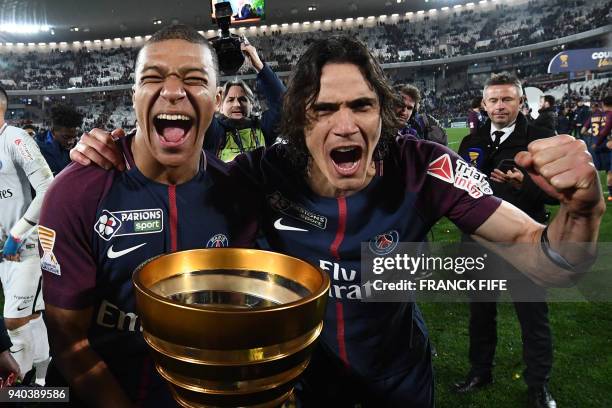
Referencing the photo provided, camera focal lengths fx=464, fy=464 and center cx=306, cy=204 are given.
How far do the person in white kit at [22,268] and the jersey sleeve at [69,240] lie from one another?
2.09m

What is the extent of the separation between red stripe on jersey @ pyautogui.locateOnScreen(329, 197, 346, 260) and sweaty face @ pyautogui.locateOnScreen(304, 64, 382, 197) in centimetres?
7

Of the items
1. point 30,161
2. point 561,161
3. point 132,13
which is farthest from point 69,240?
point 132,13

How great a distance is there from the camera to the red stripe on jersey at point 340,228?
5.76 feet

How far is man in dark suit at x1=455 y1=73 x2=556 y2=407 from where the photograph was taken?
321 cm

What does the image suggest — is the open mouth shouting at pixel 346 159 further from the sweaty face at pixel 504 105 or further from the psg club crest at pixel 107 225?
the sweaty face at pixel 504 105

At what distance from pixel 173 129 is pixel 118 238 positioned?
0.40 meters

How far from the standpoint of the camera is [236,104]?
4.68 metres

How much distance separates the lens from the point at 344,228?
5.79 feet

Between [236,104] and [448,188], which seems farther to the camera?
[236,104]

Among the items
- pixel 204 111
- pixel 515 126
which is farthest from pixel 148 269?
pixel 515 126

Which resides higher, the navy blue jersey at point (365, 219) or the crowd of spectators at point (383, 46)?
the crowd of spectators at point (383, 46)

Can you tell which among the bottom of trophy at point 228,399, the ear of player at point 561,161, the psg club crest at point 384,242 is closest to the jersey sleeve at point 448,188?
the psg club crest at point 384,242

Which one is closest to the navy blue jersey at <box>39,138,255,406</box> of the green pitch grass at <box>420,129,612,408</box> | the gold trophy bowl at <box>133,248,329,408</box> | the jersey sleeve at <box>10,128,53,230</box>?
the gold trophy bowl at <box>133,248,329,408</box>

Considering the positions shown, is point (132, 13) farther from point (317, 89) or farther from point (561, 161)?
point (561, 161)
